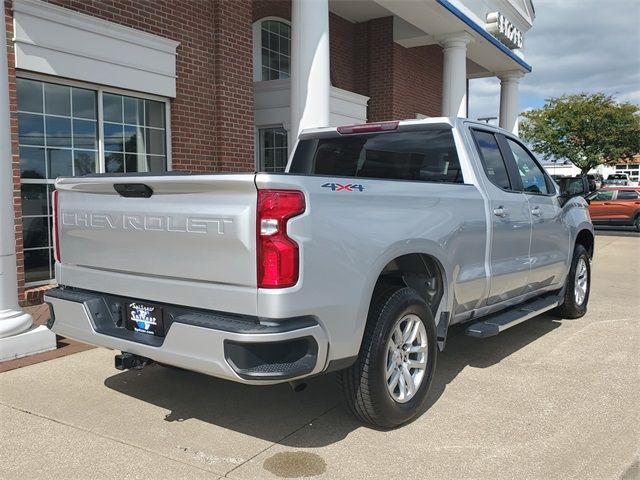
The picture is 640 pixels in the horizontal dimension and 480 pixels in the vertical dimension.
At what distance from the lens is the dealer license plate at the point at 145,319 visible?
3428 millimetres

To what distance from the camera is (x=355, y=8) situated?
1245 centimetres

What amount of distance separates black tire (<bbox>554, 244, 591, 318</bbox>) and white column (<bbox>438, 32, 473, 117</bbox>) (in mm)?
6614

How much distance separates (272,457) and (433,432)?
101 centimetres

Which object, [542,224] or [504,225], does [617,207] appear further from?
[504,225]

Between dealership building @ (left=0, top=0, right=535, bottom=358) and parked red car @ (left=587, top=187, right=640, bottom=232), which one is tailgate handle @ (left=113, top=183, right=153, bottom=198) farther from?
Answer: parked red car @ (left=587, top=187, right=640, bottom=232)

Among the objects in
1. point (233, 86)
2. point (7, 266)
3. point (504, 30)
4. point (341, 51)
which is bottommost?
point (7, 266)

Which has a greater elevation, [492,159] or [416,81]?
[416,81]

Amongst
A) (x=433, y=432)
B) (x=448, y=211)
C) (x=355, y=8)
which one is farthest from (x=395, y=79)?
(x=433, y=432)

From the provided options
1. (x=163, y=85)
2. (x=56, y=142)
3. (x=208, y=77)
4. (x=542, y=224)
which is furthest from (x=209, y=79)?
(x=542, y=224)

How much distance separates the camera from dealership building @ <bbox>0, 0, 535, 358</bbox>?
6371mm

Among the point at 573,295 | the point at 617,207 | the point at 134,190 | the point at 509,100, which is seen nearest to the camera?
the point at 134,190

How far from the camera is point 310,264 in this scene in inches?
119

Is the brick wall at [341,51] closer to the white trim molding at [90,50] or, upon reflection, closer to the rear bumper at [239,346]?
the white trim molding at [90,50]

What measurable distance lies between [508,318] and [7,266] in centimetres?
414
